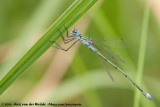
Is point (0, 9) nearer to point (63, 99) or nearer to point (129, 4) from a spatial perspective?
point (63, 99)

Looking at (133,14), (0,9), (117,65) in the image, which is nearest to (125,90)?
(117,65)

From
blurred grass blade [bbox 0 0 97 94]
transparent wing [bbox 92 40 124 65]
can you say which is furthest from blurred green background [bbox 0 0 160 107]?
blurred grass blade [bbox 0 0 97 94]

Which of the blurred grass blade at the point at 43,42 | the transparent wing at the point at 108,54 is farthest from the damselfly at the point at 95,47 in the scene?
the blurred grass blade at the point at 43,42

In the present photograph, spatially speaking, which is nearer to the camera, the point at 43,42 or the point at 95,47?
the point at 43,42

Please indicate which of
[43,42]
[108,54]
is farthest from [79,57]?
[43,42]

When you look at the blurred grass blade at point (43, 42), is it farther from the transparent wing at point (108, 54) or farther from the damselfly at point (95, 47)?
the transparent wing at point (108, 54)

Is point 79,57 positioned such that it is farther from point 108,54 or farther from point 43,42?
point 43,42

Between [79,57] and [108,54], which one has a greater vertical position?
[79,57]

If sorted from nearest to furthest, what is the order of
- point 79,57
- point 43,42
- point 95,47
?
point 43,42 < point 95,47 < point 79,57
